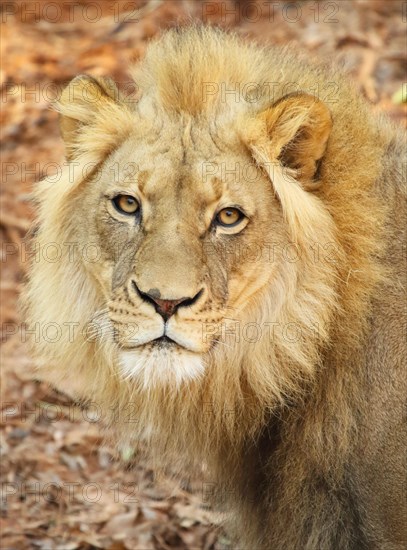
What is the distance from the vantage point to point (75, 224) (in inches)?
153

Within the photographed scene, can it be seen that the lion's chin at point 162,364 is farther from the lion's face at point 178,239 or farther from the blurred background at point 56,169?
the blurred background at point 56,169

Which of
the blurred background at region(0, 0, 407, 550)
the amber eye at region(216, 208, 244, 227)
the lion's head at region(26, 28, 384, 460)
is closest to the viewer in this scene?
the lion's head at region(26, 28, 384, 460)

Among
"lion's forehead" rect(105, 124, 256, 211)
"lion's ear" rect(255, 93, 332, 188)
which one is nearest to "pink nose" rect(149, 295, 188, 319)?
"lion's forehead" rect(105, 124, 256, 211)

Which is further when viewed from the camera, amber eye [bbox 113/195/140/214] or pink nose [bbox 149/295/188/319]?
amber eye [bbox 113/195/140/214]

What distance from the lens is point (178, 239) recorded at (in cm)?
343

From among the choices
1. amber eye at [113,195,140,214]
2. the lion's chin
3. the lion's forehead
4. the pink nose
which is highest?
the lion's forehead

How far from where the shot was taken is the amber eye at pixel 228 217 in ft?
11.7

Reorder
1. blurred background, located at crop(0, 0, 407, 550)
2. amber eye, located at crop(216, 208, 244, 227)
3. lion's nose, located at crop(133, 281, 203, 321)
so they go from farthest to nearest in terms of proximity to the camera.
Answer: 1. blurred background, located at crop(0, 0, 407, 550)
2. amber eye, located at crop(216, 208, 244, 227)
3. lion's nose, located at crop(133, 281, 203, 321)

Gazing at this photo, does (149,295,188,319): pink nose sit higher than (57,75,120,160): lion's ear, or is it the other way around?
(57,75,120,160): lion's ear

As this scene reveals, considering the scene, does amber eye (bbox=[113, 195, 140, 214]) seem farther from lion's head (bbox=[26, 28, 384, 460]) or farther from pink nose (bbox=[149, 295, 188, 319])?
pink nose (bbox=[149, 295, 188, 319])

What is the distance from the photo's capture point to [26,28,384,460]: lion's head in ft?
11.3

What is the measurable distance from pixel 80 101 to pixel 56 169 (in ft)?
4.26

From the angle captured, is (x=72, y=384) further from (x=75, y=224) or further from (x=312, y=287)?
(x=312, y=287)

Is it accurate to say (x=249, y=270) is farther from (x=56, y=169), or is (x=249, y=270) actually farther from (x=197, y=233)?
(x=56, y=169)
